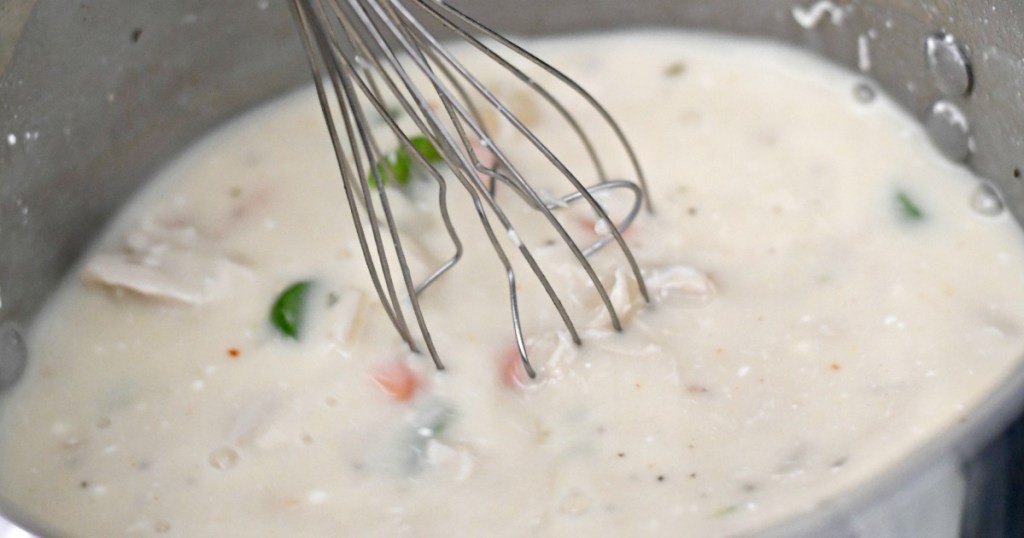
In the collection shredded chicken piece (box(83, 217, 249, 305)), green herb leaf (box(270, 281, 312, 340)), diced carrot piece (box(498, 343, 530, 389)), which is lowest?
diced carrot piece (box(498, 343, 530, 389))

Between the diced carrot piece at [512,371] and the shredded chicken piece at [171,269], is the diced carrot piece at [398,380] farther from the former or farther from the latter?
the shredded chicken piece at [171,269]

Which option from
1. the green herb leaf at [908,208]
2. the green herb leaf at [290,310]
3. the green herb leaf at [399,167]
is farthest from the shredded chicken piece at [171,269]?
the green herb leaf at [908,208]

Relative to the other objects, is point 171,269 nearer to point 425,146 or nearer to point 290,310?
point 290,310

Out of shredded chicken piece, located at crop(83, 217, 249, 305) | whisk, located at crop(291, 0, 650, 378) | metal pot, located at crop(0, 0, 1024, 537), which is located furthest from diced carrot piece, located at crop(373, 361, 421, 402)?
metal pot, located at crop(0, 0, 1024, 537)

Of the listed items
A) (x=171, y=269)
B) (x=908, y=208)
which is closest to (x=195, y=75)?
(x=171, y=269)

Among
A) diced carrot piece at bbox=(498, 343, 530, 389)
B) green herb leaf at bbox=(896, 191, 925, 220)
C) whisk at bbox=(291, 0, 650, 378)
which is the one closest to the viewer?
whisk at bbox=(291, 0, 650, 378)

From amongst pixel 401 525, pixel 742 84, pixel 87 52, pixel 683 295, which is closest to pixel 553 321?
pixel 683 295

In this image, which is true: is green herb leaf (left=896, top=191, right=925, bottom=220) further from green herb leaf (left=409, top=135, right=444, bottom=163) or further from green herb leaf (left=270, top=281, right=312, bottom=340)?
green herb leaf (left=270, top=281, right=312, bottom=340)
